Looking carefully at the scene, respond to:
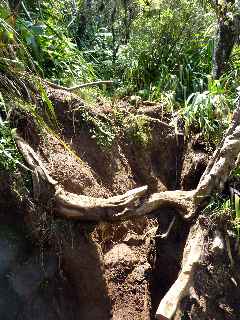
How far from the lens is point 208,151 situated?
16.7 feet

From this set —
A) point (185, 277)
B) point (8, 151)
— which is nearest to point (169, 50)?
point (8, 151)

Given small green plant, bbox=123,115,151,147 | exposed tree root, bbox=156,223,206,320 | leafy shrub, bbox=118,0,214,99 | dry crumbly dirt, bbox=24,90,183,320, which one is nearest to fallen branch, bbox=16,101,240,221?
exposed tree root, bbox=156,223,206,320

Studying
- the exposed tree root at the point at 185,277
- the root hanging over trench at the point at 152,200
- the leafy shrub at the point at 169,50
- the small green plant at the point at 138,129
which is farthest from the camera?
the leafy shrub at the point at 169,50

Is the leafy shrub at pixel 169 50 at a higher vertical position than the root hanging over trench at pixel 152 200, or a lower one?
higher

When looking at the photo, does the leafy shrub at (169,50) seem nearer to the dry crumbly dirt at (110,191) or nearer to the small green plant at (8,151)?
the dry crumbly dirt at (110,191)

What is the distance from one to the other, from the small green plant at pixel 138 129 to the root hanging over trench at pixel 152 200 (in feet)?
3.47

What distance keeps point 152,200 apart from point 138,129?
1.23 meters

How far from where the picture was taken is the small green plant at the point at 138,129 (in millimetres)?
5023

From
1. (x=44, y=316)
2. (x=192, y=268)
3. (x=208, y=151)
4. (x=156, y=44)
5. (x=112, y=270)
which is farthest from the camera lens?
(x=156, y=44)

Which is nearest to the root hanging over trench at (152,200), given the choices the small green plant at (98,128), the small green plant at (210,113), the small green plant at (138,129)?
the small green plant at (98,128)

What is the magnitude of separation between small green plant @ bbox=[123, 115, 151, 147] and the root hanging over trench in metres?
1.06

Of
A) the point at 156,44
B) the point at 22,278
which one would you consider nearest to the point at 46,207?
the point at 22,278

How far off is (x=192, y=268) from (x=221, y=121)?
1.88 m

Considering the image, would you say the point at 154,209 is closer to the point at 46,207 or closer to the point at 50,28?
the point at 46,207
